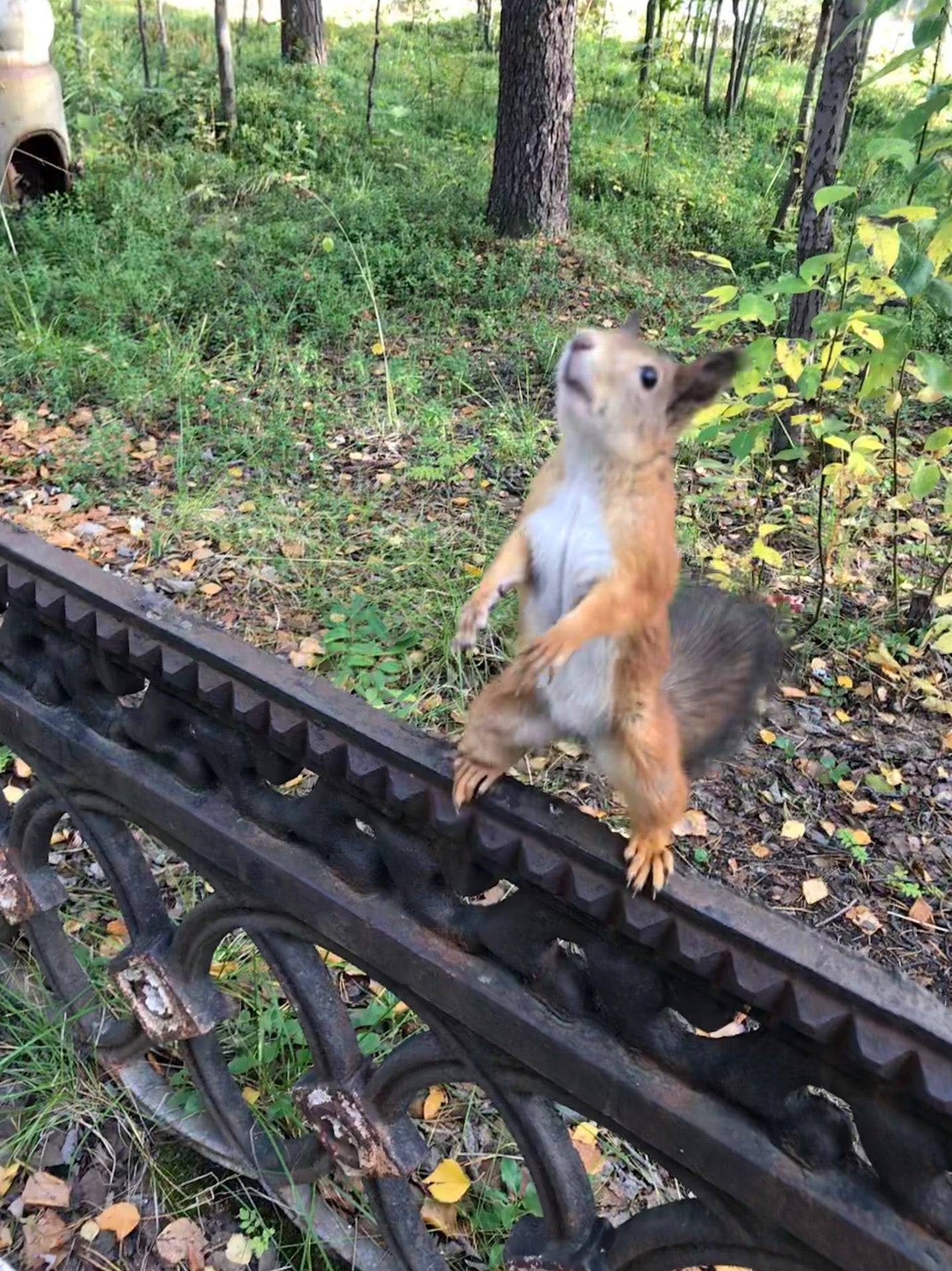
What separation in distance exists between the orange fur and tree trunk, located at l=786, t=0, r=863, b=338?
115 inches

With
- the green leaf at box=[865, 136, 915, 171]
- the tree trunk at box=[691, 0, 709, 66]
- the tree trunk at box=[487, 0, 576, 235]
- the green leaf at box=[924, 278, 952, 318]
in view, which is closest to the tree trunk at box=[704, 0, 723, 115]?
the tree trunk at box=[691, 0, 709, 66]

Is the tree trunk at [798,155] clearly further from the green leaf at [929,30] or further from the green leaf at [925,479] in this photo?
the green leaf at [929,30]

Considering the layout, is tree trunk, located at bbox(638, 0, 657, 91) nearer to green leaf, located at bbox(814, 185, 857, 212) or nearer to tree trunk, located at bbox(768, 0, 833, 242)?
tree trunk, located at bbox(768, 0, 833, 242)

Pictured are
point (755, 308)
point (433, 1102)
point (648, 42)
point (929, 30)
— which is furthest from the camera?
point (648, 42)

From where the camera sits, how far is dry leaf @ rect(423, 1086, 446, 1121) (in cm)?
201

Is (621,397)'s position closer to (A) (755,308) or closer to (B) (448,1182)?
(A) (755,308)

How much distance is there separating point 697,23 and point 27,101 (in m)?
7.56

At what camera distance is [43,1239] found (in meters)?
1.77

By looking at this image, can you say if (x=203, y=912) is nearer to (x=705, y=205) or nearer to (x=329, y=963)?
(x=329, y=963)

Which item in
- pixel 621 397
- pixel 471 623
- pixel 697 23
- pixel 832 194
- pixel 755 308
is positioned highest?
pixel 697 23

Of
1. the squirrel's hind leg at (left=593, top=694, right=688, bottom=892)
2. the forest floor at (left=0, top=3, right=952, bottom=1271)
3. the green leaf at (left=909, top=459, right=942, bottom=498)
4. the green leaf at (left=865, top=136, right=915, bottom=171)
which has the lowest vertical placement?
the forest floor at (left=0, top=3, right=952, bottom=1271)

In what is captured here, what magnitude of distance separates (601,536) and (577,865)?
353 mm

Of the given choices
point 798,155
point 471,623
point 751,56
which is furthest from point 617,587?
point 751,56

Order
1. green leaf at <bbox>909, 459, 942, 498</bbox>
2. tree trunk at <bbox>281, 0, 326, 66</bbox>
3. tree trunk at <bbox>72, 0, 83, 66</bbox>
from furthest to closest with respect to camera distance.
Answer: tree trunk at <bbox>281, 0, 326, 66</bbox>, tree trunk at <bbox>72, 0, 83, 66</bbox>, green leaf at <bbox>909, 459, 942, 498</bbox>
